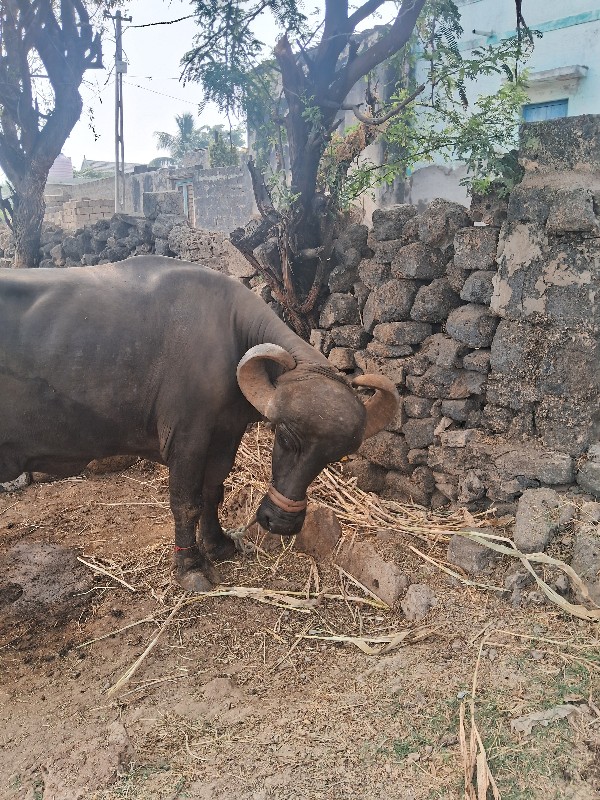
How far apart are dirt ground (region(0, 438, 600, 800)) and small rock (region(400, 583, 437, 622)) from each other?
0.06 metres

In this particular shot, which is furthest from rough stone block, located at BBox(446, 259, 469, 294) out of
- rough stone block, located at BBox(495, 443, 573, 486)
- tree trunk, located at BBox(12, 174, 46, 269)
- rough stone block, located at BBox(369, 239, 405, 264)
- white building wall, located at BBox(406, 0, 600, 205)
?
tree trunk, located at BBox(12, 174, 46, 269)

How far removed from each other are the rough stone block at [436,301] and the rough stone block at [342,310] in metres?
0.75

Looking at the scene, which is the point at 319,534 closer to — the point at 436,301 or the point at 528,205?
the point at 436,301

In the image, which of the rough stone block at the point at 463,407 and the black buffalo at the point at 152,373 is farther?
the rough stone block at the point at 463,407

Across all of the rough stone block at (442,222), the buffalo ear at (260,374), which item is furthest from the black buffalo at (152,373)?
the rough stone block at (442,222)

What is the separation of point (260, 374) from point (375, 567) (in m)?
1.44

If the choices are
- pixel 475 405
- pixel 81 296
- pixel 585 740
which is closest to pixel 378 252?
pixel 475 405

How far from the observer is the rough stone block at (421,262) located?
5.27 m

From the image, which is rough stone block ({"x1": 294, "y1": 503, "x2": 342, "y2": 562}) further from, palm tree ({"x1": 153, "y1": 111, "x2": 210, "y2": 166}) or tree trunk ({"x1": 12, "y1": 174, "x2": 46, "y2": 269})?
palm tree ({"x1": 153, "y1": 111, "x2": 210, "y2": 166})

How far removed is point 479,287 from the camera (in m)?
4.90

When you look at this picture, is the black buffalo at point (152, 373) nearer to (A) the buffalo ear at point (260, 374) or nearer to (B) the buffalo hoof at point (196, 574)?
(A) the buffalo ear at point (260, 374)

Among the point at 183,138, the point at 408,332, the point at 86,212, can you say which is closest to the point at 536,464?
the point at 408,332

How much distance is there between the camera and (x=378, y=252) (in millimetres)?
5602

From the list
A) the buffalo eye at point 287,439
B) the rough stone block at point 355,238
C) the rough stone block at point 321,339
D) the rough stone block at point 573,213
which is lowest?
the buffalo eye at point 287,439
